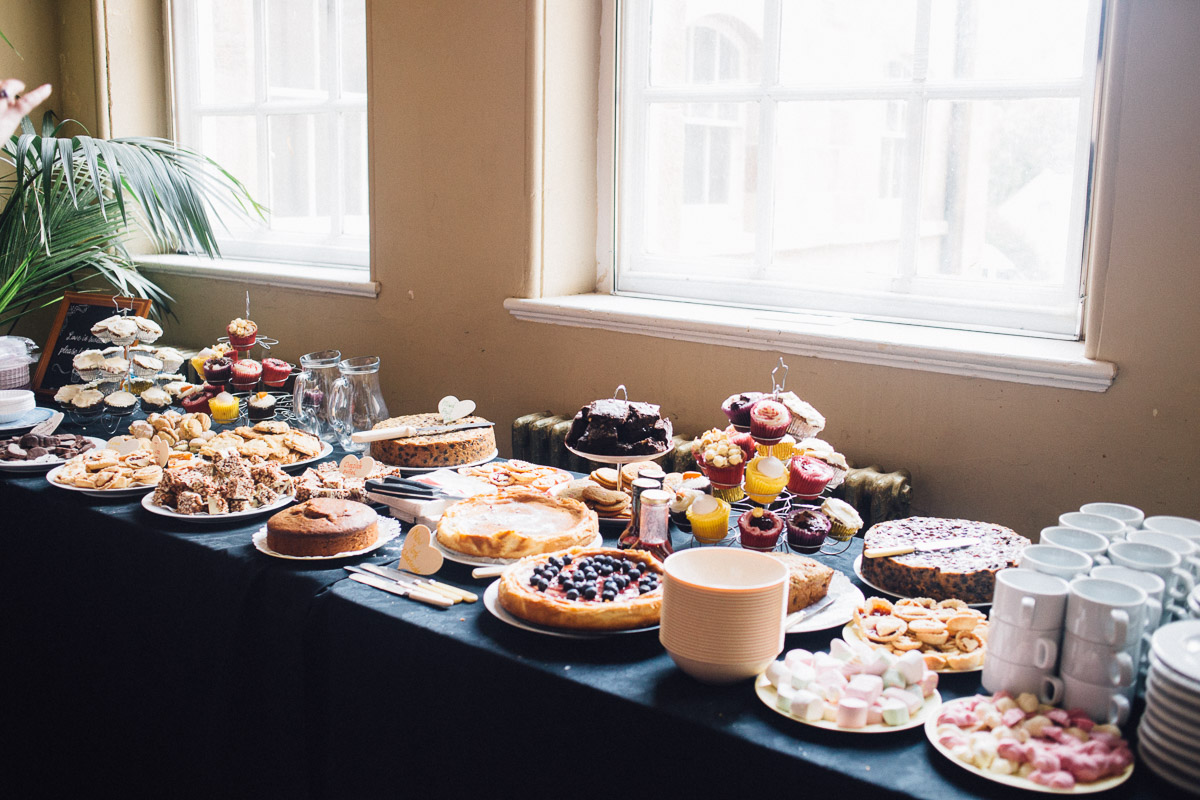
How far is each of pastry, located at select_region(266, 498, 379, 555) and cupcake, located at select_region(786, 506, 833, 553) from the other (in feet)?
2.34

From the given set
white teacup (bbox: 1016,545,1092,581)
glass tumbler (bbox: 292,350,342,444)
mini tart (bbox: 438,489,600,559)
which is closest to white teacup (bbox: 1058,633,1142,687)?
white teacup (bbox: 1016,545,1092,581)

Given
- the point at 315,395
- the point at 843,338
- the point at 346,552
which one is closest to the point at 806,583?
the point at 346,552

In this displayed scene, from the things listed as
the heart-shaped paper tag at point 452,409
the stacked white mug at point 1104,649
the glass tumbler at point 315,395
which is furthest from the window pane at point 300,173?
the stacked white mug at point 1104,649

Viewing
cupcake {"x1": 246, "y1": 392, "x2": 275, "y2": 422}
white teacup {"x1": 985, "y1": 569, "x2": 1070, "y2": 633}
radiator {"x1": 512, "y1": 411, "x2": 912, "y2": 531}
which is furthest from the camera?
cupcake {"x1": 246, "y1": 392, "x2": 275, "y2": 422}

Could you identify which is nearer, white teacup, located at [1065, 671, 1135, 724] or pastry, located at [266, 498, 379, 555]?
white teacup, located at [1065, 671, 1135, 724]

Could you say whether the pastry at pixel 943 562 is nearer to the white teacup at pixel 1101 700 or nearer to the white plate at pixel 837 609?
the white plate at pixel 837 609

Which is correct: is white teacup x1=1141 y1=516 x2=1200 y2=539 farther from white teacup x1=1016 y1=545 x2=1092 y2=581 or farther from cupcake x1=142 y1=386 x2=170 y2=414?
cupcake x1=142 y1=386 x2=170 y2=414

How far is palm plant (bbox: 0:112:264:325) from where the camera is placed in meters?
2.77

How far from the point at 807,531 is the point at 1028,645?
513mm

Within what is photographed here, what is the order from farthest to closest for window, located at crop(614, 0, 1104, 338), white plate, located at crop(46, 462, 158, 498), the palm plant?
the palm plant < window, located at crop(614, 0, 1104, 338) < white plate, located at crop(46, 462, 158, 498)

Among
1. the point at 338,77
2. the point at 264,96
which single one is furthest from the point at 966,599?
the point at 264,96

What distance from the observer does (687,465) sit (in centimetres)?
230

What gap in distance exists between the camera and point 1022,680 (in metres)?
1.12

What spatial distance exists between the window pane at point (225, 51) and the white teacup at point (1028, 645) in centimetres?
330
